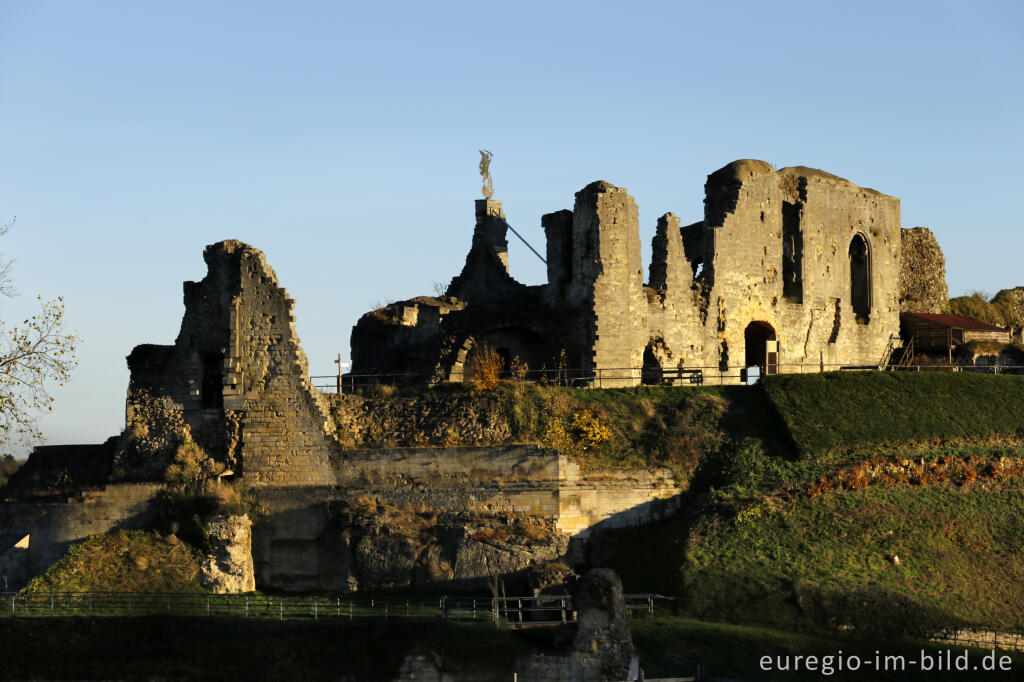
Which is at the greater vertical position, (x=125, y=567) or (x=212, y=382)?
(x=212, y=382)

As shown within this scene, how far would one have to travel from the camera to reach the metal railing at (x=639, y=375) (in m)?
46.5

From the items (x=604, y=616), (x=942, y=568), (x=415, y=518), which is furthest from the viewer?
(x=415, y=518)

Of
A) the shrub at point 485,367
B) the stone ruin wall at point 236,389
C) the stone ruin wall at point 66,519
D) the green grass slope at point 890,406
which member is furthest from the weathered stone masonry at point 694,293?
the stone ruin wall at point 66,519

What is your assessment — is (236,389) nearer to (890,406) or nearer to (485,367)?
(485,367)

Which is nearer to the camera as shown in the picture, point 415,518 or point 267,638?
point 267,638

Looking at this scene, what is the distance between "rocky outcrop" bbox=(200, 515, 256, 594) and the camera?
3938cm

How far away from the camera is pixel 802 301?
53312mm

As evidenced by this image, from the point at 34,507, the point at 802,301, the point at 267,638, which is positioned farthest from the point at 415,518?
the point at 802,301

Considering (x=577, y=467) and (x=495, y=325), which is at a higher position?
(x=495, y=325)

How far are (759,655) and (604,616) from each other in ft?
11.3

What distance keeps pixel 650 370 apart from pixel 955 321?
46.3 ft

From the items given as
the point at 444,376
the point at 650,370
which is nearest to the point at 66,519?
the point at 444,376

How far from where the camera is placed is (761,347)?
53.0 meters

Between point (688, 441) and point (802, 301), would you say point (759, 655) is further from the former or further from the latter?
point (802, 301)
